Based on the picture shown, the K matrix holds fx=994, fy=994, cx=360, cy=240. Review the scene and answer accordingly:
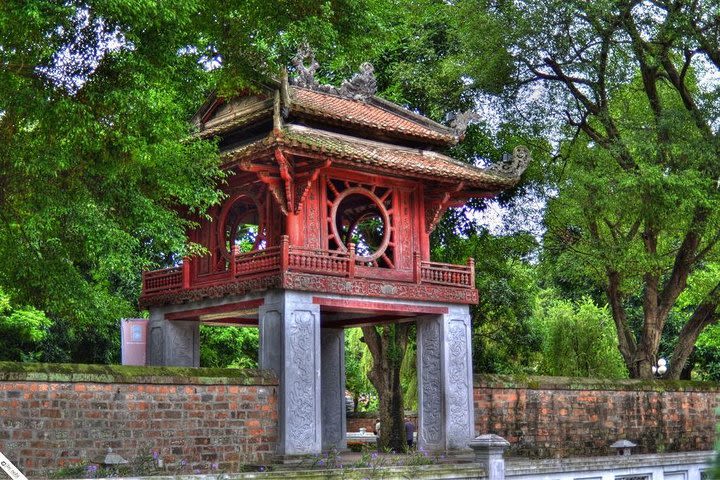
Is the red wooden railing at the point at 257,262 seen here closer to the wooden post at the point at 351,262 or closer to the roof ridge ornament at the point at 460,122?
the wooden post at the point at 351,262

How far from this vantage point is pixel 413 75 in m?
24.0

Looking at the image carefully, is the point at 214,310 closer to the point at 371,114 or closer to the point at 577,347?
the point at 371,114

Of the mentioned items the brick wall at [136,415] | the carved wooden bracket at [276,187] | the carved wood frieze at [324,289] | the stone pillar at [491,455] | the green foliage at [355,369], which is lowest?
the stone pillar at [491,455]

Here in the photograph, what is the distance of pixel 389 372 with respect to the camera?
24562 mm

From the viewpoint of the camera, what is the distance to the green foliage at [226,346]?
27594 millimetres

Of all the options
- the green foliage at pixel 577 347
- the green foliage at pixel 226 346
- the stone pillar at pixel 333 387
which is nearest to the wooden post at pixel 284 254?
the stone pillar at pixel 333 387

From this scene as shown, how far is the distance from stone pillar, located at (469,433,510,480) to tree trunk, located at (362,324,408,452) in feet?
32.0

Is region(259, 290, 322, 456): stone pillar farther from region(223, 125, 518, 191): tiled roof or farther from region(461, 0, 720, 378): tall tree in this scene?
region(461, 0, 720, 378): tall tree

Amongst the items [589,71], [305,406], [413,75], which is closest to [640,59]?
[589,71]

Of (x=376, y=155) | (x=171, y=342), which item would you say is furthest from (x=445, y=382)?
(x=171, y=342)

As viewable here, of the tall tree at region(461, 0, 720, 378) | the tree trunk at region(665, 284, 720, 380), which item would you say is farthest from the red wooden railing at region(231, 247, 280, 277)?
the tree trunk at region(665, 284, 720, 380)

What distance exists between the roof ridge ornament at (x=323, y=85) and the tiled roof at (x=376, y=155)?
1.56m

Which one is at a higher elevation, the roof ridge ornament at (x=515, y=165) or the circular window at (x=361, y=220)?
the roof ridge ornament at (x=515, y=165)

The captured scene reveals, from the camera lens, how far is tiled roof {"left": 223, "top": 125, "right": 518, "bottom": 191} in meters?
16.8
